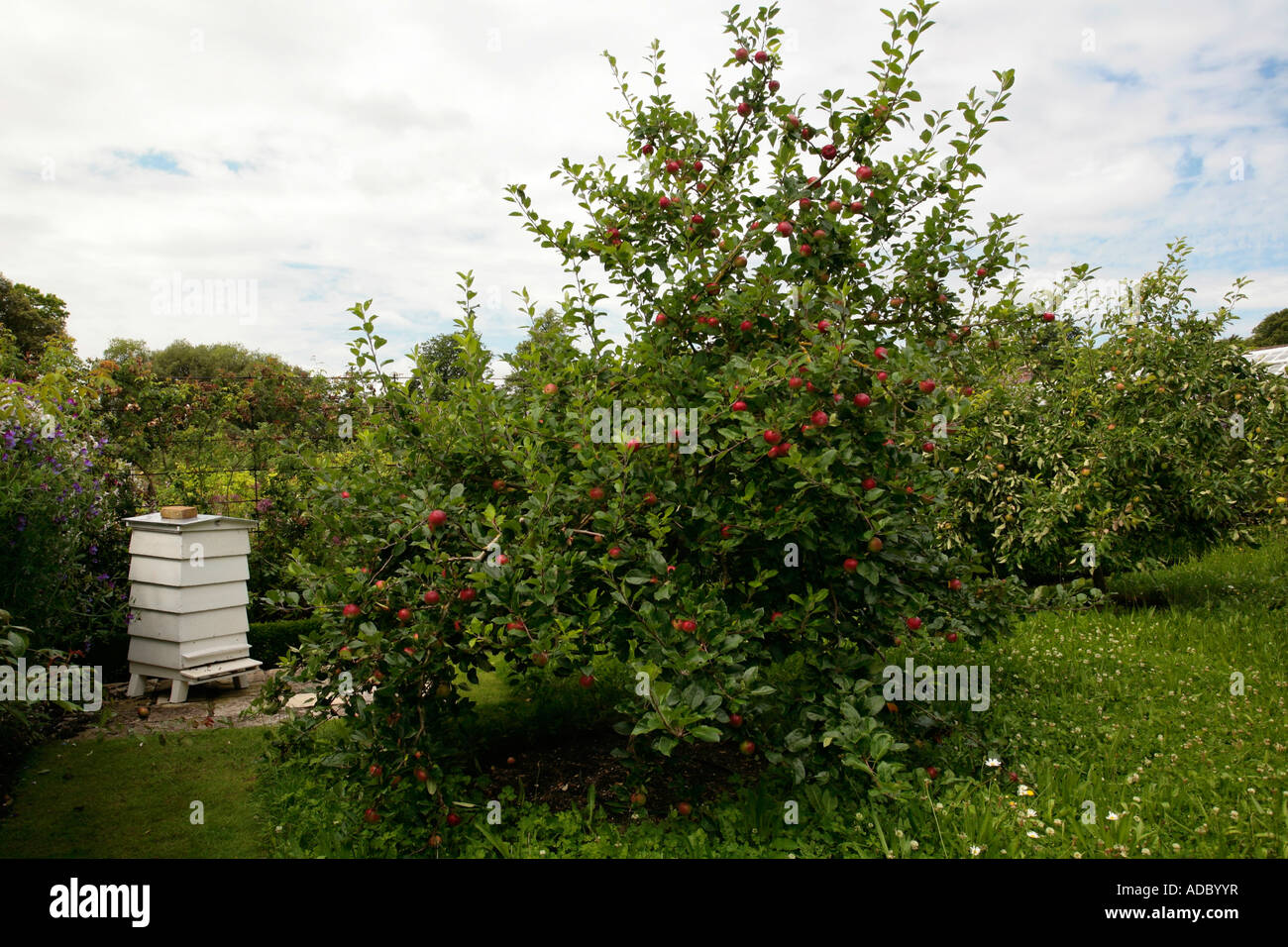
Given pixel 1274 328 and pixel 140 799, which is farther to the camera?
pixel 1274 328

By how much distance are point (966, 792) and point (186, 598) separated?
5000mm

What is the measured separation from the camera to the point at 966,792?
2979 millimetres

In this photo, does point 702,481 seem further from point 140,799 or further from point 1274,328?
point 1274,328

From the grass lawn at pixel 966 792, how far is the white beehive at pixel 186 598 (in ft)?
2.99

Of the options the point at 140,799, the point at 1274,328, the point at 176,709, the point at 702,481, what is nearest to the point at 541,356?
the point at 702,481

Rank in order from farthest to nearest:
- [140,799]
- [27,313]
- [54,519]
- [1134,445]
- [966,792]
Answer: [27,313] → [1134,445] → [54,519] → [140,799] → [966,792]

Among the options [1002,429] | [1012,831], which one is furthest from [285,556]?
[1002,429]

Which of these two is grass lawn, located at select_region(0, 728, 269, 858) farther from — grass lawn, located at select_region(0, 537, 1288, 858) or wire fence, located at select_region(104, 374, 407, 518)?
wire fence, located at select_region(104, 374, 407, 518)

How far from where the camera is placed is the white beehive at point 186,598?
5219mm

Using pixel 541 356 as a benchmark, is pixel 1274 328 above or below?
above

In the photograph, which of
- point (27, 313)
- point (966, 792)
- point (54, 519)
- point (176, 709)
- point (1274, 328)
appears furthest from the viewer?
point (1274, 328)

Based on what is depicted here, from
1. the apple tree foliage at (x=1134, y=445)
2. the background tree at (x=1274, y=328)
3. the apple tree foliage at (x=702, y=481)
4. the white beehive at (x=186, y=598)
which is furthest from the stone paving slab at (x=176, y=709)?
the background tree at (x=1274, y=328)

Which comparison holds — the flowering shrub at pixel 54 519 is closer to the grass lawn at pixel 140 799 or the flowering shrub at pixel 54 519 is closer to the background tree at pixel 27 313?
the grass lawn at pixel 140 799
